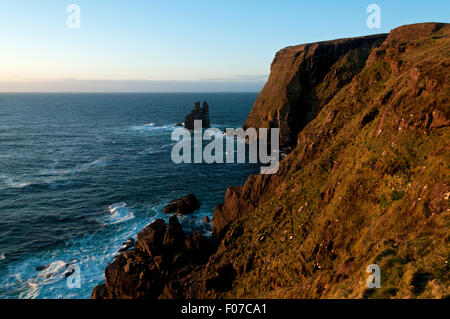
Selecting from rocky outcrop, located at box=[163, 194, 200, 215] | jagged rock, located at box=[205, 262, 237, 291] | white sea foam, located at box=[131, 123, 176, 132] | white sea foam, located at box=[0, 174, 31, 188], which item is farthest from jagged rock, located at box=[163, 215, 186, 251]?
white sea foam, located at box=[131, 123, 176, 132]

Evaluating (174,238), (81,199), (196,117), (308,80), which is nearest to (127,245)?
(174,238)

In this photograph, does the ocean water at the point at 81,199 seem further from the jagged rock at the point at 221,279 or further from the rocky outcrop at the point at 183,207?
the jagged rock at the point at 221,279

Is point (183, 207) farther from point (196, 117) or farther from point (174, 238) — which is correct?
point (196, 117)

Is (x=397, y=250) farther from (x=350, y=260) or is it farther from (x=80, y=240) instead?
(x=80, y=240)

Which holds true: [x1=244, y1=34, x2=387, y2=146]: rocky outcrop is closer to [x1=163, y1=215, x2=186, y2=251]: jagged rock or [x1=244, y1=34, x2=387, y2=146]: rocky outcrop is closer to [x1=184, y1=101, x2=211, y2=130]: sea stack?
[x1=184, y1=101, x2=211, y2=130]: sea stack

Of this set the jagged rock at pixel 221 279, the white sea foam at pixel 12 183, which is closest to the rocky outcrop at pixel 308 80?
the jagged rock at pixel 221 279

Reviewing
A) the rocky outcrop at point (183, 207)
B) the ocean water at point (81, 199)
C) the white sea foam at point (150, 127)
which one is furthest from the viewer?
the white sea foam at point (150, 127)

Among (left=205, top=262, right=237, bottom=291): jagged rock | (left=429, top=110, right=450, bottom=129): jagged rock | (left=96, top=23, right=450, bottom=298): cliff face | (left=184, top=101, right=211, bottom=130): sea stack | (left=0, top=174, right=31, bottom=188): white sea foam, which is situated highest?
(left=184, top=101, right=211, bottom=130): sea stack
